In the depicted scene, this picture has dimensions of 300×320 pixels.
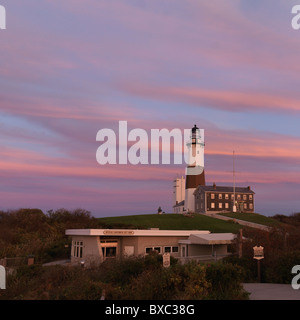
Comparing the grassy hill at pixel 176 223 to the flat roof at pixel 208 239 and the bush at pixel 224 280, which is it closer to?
the flat roof at pixel 208 239

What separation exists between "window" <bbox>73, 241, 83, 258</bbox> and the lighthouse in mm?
53584

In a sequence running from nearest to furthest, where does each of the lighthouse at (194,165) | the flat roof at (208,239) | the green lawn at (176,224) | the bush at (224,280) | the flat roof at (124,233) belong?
1. the bush at (224,280)
2. the flat roof at (124,233)
3. the flat roof at (208,239)
4. the green lawn at (176,224)
5. the lighthouse at (194,165)

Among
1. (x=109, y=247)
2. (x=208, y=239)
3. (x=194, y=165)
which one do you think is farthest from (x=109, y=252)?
(x=194, y=165)

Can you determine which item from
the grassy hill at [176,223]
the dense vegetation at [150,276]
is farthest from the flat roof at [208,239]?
the grassy hill at [176,223]

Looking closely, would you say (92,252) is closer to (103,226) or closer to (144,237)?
(144,237)

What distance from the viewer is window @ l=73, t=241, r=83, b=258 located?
3238cm

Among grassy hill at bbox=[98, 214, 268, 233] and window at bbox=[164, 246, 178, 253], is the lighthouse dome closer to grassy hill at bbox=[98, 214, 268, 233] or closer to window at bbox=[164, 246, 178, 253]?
grassy hill at bbox=[98, 214, 268, 233]

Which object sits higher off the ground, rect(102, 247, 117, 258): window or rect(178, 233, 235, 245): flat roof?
rect(178, 233, 235, 245): flat roof

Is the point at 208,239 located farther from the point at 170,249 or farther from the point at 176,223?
the point at 176,223

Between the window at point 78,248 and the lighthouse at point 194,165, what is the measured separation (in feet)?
176

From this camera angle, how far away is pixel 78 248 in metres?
32.9

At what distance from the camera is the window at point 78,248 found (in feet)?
106

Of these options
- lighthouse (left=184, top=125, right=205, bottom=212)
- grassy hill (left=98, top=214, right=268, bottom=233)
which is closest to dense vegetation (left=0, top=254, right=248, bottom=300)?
grassy hill (left=98, top=214, right=268, bottom=233)

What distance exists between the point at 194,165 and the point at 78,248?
179ft
